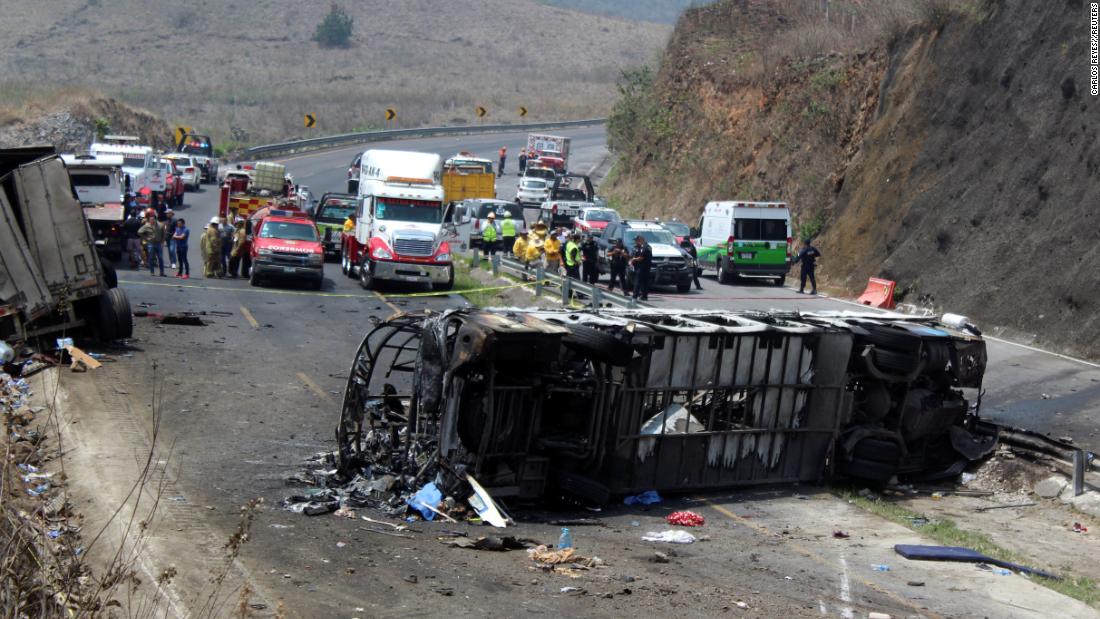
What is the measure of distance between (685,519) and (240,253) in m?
22.9

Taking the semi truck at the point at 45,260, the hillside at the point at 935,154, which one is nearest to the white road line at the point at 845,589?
the semi truck at the point at 45,260

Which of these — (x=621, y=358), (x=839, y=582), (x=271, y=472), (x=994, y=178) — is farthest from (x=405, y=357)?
(x=994, y=178)

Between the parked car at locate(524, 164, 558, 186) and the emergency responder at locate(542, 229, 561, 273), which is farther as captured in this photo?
the parked car at locate(524, 164, 558, 186)

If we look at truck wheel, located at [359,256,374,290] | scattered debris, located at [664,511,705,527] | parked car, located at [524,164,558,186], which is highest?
parked car, located at [524,164,558,186]

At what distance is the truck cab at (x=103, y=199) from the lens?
32.6m

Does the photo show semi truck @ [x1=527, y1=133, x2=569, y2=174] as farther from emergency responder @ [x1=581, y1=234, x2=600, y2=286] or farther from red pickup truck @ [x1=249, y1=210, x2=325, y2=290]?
red pickup truck @ [x1=249, y1=210, x2=325, y2=290]

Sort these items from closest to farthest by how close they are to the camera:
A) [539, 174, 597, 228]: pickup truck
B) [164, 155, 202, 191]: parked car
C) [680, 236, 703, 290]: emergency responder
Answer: [680, 236, 703, 290]: emergency responder, [539, 174, 597, 228]: pickup truck, [164, 155, 202, 191]: parked car

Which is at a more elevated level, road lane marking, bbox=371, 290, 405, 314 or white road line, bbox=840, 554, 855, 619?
white road line, bbox=840, 554, 855, 619

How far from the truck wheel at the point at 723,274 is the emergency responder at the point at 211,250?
1479 centimetres

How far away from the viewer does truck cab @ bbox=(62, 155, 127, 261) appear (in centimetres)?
3258

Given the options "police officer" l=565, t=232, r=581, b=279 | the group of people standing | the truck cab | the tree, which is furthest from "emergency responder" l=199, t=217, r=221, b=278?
the tree

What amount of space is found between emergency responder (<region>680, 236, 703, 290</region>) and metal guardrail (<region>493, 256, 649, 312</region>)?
4.94m

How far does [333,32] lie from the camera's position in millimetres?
129750

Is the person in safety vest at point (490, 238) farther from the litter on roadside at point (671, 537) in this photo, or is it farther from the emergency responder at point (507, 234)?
the litter on roadside at point (671, 537)
